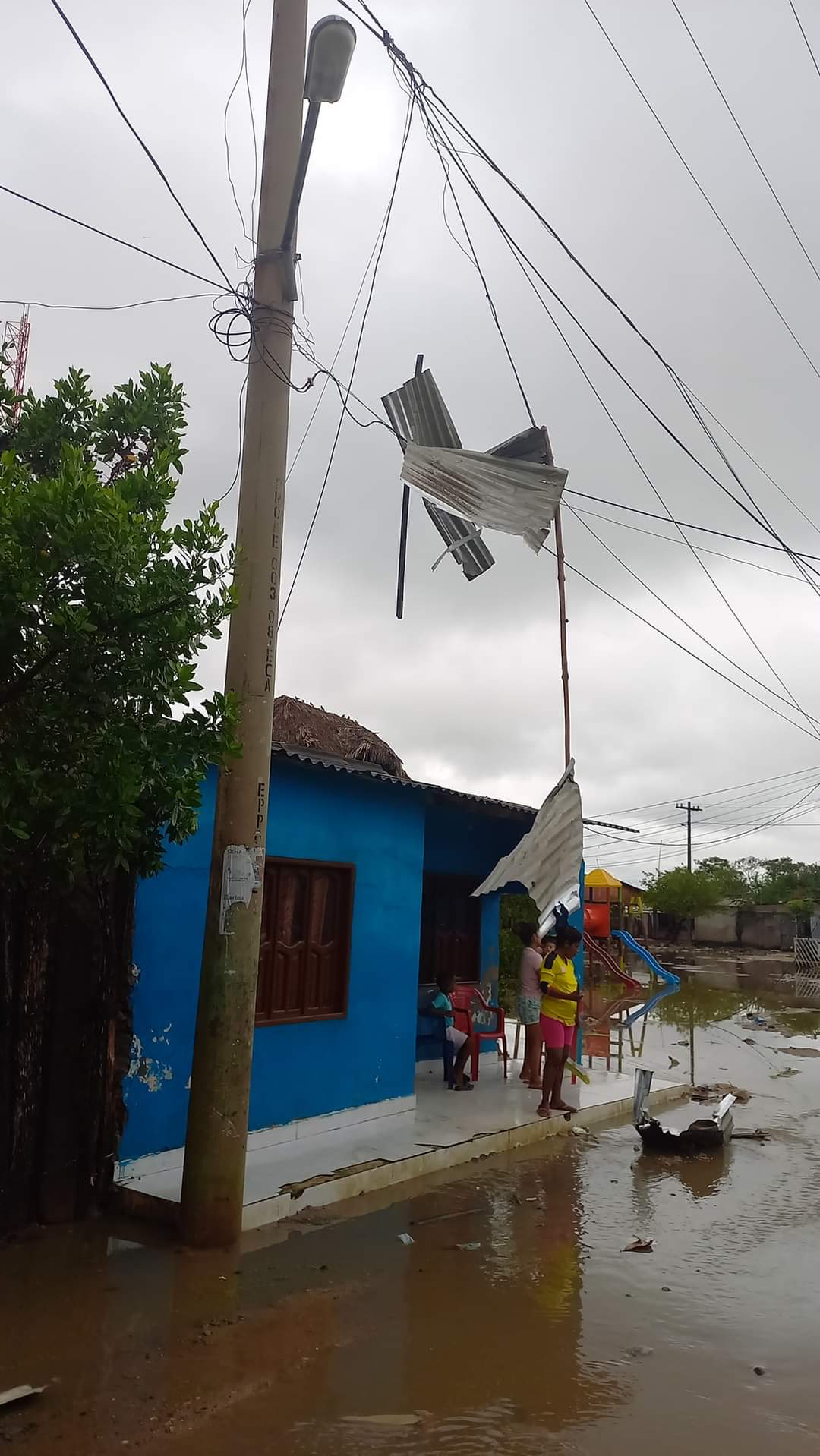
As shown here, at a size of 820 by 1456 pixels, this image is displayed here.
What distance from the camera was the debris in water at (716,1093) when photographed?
11.8m

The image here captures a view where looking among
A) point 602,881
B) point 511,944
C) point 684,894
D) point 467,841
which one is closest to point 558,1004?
point 467,841

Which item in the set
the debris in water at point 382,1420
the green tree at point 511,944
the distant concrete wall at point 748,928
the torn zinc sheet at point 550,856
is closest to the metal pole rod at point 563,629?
the torn zinc sheet at point 550,856

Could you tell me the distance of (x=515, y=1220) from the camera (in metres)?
6.71

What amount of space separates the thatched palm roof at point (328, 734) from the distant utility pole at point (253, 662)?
22.6 ft

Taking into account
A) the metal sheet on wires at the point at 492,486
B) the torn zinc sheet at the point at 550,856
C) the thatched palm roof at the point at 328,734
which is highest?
the metal sheet on wires at the point at 492,486

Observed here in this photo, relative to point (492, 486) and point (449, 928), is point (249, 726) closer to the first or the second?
point (492, 486)

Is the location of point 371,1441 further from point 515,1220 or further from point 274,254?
point 274,254

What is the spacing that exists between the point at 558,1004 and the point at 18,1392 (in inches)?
239

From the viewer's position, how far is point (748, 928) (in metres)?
51.9

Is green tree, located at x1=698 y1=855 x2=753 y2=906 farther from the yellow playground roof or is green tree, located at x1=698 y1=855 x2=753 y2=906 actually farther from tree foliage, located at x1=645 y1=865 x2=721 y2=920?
the yellow playground roof

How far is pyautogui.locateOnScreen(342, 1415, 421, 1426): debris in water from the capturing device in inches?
154

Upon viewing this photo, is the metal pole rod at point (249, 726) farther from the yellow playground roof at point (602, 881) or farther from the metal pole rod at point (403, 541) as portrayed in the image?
the yellow playground roof at point (602, 881)

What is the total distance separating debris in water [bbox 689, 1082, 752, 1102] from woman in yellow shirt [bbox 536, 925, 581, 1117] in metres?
3.34

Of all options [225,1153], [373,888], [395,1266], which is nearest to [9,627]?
[225,1153]
